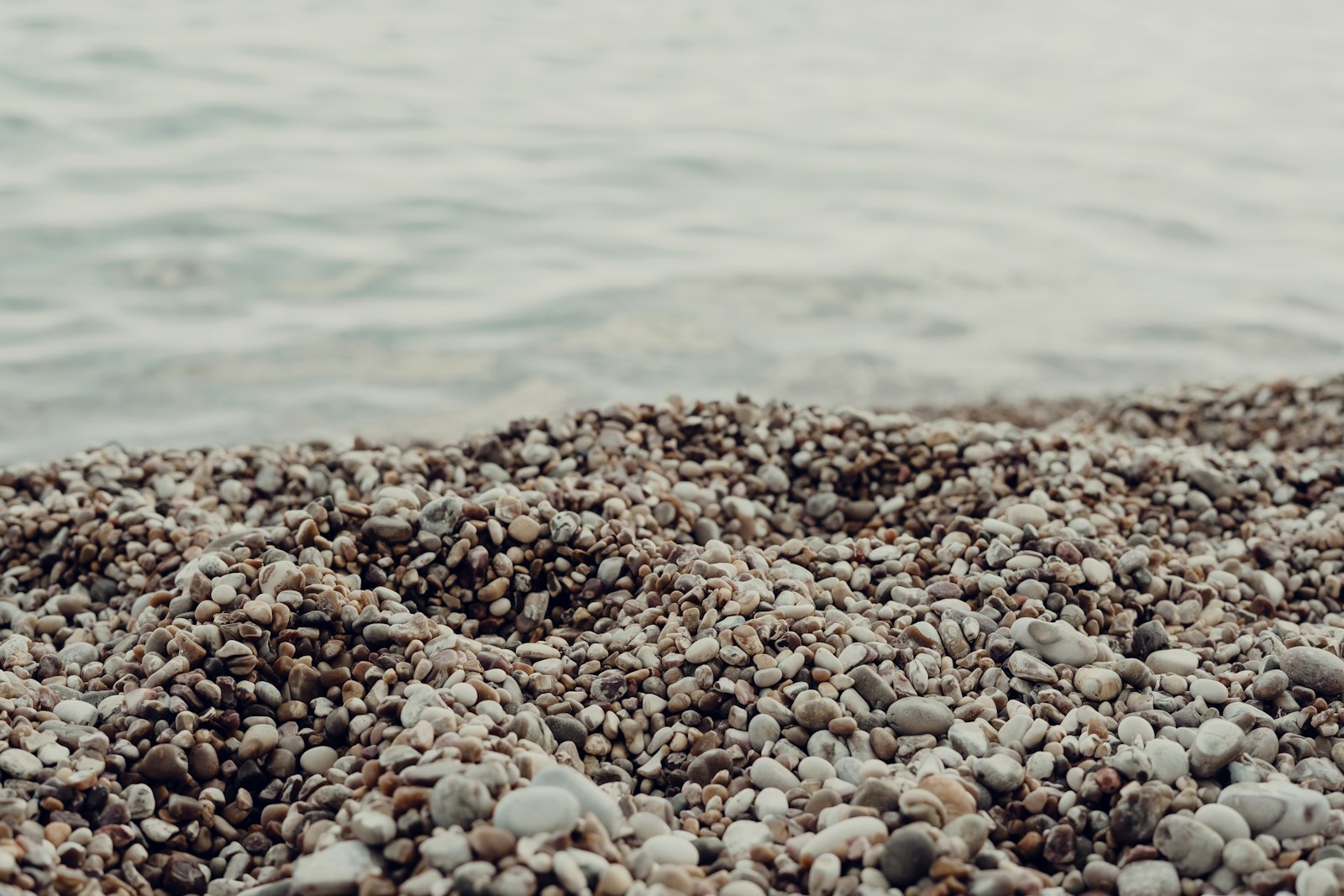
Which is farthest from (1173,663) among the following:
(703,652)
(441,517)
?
(441,517)

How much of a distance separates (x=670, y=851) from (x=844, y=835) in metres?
0.26

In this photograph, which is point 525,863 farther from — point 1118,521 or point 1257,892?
point 1118,521

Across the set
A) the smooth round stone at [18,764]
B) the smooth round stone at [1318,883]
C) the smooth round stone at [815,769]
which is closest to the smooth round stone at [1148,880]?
the smooth round stone at [1318,883]

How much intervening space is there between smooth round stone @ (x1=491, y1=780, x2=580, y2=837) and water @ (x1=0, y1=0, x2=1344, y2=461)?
3.81 metres

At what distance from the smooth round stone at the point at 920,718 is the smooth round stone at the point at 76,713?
1.43 metres

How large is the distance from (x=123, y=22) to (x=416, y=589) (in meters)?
10.2

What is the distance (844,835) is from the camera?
184 cm

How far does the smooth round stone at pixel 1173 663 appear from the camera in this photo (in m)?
2.44

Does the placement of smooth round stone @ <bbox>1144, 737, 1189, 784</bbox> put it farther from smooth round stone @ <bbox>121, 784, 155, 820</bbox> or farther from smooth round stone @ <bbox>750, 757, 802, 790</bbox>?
smooth round stone @ <bbox>121, 784, 155, 820</bbox>

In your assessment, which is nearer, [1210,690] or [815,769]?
[815,769]

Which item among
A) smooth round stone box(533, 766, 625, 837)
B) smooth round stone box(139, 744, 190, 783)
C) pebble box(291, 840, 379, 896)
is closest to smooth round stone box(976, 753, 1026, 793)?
smooth round stone box(533, 766, 625, 837)

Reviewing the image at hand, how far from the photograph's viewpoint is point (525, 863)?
167cm

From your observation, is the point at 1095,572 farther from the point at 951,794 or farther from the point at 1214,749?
the point at 951,794

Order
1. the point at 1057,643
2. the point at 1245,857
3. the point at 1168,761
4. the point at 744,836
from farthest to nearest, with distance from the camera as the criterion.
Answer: the point at 1057,643 < the point at 1168,761 < the point at 744,836 < the point at 1245,857
